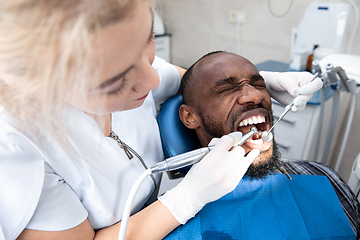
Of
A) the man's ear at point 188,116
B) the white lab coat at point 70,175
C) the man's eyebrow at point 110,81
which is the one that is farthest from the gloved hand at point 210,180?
the man's eyebrow at point 110,81

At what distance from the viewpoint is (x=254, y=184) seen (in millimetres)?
956

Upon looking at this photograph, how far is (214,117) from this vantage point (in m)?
0.99

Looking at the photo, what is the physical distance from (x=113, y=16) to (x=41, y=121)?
0.30 meters

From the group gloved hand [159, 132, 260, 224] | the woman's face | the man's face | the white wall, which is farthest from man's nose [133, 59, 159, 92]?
the white wall

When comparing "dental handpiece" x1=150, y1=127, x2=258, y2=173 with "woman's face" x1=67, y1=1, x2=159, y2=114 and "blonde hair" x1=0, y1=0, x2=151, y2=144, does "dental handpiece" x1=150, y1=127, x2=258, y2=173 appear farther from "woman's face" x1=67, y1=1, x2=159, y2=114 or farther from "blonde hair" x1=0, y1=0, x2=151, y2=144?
"blonde hair" x1=0, y1=0, x2=151, y2=144

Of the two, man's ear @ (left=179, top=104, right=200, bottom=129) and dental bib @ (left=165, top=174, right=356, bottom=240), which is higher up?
man's ear @ (left=179, top=104, right=200, bottom=129)

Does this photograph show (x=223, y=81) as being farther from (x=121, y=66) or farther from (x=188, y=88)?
(x=121, y=66)

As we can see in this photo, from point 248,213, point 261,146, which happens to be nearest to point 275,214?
point 248,213

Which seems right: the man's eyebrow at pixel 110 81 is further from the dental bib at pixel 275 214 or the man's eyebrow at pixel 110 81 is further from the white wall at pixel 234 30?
the white wall at pixel 234 30

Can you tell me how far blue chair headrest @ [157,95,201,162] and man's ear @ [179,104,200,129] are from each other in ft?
0.12

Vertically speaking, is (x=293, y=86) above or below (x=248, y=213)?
above

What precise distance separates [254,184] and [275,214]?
0.14 meters

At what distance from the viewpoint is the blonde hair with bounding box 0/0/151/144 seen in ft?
1.20

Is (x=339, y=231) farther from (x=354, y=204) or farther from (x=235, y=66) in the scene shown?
(x=235, y=66)
